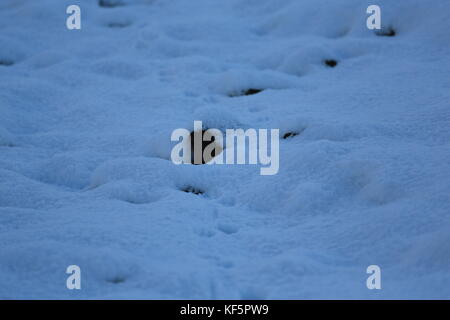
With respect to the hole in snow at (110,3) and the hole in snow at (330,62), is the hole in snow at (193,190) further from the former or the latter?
the hole in snow at (110,3)

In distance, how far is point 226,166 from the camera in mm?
3711

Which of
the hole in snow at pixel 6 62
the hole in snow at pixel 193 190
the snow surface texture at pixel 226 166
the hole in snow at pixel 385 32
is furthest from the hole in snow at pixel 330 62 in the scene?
the hole in snow at pixel 6 62

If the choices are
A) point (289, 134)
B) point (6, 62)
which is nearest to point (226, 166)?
point (289, 134)

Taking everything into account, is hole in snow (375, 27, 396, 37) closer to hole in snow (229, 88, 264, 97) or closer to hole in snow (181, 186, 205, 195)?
hole in snow (229, 88, 264, 97)

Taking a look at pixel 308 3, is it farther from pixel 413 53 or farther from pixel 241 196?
pixel 241 196

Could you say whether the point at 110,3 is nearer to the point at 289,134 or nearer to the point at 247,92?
the point at 247,92

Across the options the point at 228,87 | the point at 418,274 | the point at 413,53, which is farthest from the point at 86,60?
the point at 418,274

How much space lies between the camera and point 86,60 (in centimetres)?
533

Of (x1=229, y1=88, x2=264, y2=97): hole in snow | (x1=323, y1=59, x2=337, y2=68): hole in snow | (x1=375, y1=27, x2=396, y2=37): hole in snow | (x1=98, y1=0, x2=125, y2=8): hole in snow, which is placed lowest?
(x1=229, y1=88, x2=264, y2=97): hole in snow

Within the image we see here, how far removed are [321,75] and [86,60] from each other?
2643 millimetres

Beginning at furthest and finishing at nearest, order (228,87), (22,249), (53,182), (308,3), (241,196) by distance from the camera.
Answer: (308,3) → (228,87) → (53,182) → (241,196) → (22,249)

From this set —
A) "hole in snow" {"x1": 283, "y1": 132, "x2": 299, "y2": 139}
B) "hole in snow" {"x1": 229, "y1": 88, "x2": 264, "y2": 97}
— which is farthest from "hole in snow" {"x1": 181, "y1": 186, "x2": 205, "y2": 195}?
"hole in snow" {"x1": 229, "y1": 88, "x2": 264, "y2": 97}

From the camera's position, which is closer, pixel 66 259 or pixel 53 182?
Answer: pixel 66 259

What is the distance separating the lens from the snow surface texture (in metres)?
2.67
